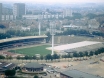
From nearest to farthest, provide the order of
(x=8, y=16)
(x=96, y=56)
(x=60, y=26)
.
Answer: (x=96, y=56) < (x=60, y=26) < (x=8, y=16)

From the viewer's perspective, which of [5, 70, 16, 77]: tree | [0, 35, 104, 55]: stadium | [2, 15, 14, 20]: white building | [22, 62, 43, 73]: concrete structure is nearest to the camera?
[5, 70, 16, 77]: tree

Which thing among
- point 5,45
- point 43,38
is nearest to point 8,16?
point 43,38

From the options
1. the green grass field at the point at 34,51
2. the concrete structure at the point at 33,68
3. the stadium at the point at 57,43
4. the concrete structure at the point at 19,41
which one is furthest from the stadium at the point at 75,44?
the concrete structure at the point at 33,68

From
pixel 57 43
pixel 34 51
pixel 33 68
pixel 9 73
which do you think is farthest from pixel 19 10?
pixel 9 73

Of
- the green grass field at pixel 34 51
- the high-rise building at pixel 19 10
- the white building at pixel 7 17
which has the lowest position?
the green grass field at pixel 34 51

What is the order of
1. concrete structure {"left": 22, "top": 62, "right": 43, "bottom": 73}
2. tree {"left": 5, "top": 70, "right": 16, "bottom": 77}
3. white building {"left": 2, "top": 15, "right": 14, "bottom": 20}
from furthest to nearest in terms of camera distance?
white building {"left": 2, "top": 15, "right": 14, "bottom": 20}
concrete structure {"left": 22, "top": 62, "right": 43, "bottom": 73}
tree {"left": 5, "top": 70, "right": 16, "bottom": 77}

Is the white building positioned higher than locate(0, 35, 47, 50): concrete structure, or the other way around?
the white building

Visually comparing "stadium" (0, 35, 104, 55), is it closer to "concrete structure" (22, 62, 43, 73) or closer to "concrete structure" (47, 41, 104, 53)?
"concrete structure" (47, 41, 104, 53)

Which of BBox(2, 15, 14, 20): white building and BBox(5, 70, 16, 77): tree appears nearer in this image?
BBox(5, 70, 16, 77): tree

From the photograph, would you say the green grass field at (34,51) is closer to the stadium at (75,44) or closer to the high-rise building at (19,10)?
the stadium at (75,44)

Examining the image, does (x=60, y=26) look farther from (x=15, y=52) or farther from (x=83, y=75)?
(x=83, y=75)

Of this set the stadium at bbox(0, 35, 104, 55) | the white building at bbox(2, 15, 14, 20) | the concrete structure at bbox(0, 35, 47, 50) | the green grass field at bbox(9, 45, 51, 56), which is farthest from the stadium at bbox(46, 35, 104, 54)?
the white building at bbox(2, 15, 14, 20)
